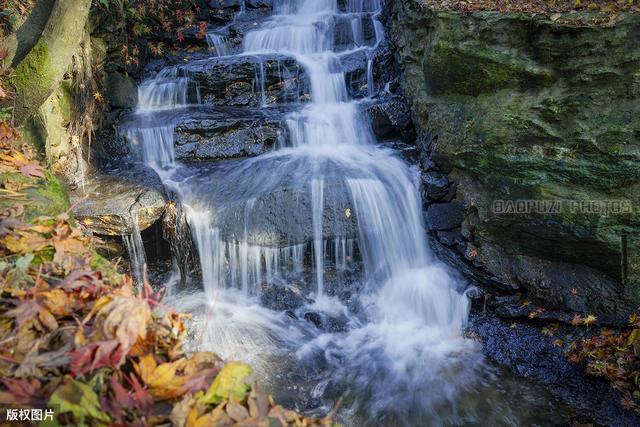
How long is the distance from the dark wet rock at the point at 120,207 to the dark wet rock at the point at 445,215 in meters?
3.85

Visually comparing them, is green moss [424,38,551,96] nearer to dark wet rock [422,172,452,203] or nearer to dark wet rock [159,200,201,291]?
dark wet rock [422,172,452,203]

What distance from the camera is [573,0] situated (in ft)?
17.9

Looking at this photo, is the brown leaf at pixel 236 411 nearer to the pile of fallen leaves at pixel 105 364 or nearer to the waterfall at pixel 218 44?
the pile of fallen leaves at pixel 105 364

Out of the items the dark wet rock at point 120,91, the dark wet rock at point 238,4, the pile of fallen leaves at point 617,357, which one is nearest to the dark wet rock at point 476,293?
the pile of fallen leaves at point 617,357

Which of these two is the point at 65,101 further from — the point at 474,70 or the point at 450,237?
the point at 450,237

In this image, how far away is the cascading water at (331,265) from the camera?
15.7 ft

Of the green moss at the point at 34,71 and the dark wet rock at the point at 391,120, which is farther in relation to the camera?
the dark wet rock at the point at 391,120

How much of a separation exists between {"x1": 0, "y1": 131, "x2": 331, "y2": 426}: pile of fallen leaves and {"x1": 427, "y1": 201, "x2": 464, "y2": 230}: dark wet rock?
14.3ft

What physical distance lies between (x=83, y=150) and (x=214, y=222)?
9.77ft

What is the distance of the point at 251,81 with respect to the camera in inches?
340

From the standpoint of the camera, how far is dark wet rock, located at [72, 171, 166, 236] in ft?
18.6

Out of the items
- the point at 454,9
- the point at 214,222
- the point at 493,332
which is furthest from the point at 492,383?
the point at 454,9

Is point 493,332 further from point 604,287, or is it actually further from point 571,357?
point 604,287

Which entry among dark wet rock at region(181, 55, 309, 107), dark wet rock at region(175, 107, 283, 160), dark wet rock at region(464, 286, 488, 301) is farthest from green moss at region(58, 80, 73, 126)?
dark wet rock at region(464, 286, 488, 301)
